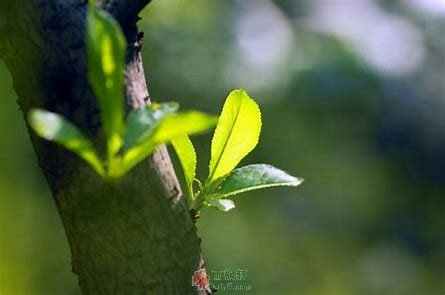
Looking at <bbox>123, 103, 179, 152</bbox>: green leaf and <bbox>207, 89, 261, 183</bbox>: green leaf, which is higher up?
<bbox>207, 89, 261, 183</bbox>: green leaf

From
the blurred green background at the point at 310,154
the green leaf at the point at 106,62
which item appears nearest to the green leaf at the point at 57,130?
the green leaf at the point at 106,62

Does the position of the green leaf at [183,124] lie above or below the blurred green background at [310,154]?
below

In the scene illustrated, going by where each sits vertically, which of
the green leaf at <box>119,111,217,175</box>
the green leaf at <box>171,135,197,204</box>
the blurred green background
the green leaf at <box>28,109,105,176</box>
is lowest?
the green leaf at <box>119,111,217,175</box>

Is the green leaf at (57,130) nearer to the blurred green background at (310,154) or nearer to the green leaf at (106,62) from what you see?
the green leaf at (106,62)

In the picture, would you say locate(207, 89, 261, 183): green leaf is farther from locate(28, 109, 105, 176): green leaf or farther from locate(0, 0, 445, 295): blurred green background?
locate(0, 0, 445, 295): blurred green background

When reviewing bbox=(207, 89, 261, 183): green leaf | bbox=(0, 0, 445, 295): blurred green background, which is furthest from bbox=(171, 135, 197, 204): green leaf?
bbox=(0, 0, 445, 295): blurred green background

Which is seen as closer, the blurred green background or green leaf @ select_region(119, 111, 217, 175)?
green leaf @ select_region(119, 111, 217, 175)
